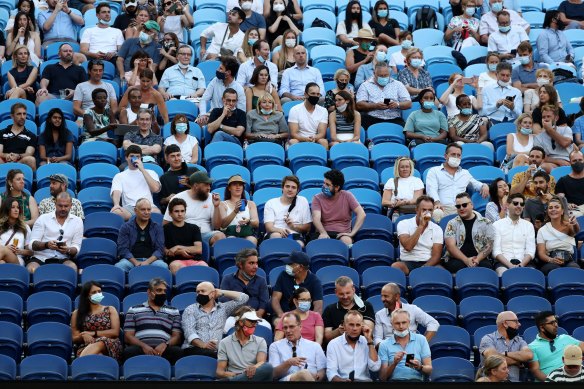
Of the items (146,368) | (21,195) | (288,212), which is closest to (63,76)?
(21,195)

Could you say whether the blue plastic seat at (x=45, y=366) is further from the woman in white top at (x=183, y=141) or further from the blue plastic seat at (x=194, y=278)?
the woman in white top at (x=183, y=141)

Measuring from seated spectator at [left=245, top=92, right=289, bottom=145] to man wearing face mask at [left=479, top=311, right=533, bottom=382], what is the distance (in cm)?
409

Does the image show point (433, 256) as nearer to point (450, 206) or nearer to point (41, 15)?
point (450, 206)

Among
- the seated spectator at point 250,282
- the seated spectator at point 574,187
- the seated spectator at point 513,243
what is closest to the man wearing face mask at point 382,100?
the seated spectator at point 574,187

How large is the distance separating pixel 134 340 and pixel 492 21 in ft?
25.0

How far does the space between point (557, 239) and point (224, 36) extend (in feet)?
17.3

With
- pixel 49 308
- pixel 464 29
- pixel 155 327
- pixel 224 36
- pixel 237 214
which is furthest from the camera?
pixel 464 29

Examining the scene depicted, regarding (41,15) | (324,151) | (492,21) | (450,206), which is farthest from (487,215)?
(41,15)

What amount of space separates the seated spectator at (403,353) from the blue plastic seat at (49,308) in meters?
2.64

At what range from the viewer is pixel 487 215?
12.4 meters

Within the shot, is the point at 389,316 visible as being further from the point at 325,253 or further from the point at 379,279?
the point at 325,253

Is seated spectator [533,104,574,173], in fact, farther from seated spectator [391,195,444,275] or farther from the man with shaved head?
the man with shaved head

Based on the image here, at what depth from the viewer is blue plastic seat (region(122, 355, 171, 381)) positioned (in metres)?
9.79

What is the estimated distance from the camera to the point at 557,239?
12.0 metres
